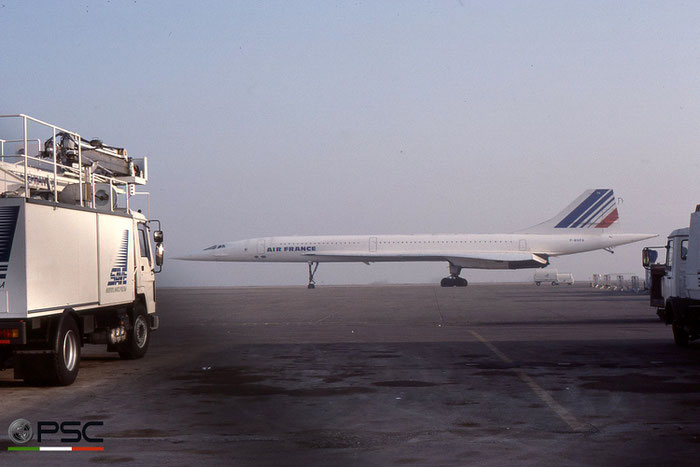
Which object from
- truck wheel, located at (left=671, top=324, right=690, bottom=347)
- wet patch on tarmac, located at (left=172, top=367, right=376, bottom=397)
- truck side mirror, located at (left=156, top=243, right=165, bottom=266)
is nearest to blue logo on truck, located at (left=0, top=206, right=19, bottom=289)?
wet patch on tarmac, located at (left=172, top=367, right=376, bottom=397)

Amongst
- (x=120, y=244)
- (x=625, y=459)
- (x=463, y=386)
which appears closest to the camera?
(x=625, y=459)

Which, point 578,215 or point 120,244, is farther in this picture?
point 578,215

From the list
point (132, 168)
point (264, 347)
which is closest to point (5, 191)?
point (132, 168)

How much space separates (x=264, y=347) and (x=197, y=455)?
11395 millimetres

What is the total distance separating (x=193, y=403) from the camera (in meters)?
10.8

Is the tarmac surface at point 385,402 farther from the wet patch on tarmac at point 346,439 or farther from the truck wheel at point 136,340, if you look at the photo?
the truck wheel at point 136,340

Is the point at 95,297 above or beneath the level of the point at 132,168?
beneath

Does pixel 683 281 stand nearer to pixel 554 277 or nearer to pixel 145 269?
pixel 145 269

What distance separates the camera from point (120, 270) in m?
15.6

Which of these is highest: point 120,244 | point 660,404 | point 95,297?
point 120,244

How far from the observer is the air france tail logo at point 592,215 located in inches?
2965

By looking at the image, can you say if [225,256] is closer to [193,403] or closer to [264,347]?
[264,347]

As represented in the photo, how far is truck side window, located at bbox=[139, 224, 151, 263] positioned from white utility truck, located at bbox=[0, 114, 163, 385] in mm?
22

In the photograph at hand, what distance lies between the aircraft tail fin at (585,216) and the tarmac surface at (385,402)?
55.6m
